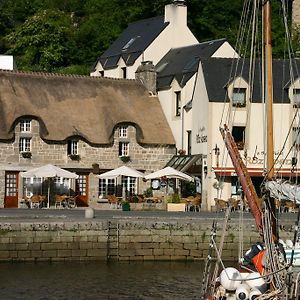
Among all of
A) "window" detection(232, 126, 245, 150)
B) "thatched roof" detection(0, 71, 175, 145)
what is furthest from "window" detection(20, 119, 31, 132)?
"window" detection(232, 126, 245, 150)

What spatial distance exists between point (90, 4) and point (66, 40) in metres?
9.74

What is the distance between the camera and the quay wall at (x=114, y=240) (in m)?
38.0

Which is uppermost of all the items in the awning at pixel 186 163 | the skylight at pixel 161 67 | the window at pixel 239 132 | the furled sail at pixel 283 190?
the skylight at pixel 161 67

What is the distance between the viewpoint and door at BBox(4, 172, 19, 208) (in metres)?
55.1

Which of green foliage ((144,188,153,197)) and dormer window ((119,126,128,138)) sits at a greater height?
dormer window ((119,126,128,138))

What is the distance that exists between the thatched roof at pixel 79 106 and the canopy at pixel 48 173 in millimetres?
2402

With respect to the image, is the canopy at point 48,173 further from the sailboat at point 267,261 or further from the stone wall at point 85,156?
the sailboat at point 267,261

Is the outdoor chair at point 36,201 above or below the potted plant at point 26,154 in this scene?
below

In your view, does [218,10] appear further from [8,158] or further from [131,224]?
[131,224]

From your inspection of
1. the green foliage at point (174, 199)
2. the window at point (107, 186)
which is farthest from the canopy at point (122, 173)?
the green foliage at point (174, 199)

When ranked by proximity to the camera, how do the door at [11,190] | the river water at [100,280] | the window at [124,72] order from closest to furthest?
1. the river water at [100,280]
2. the door at [11,190]
3. the window at [124,72]

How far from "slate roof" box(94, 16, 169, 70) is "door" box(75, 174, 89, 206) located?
1338cm

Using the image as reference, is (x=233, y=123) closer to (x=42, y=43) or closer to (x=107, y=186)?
(x=107, y=186)

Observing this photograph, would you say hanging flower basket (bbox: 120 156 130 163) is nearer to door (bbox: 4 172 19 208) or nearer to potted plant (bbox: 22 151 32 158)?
potted plant (bbox: 22 151 32 158)
